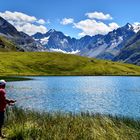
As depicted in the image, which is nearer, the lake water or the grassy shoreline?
the grassy shoreline

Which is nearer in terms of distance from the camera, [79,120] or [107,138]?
[107,138]

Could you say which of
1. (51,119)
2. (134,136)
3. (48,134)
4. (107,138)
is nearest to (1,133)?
(48,134)

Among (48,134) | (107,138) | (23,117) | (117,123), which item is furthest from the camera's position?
(23,117)

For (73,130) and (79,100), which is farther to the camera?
(79,100)

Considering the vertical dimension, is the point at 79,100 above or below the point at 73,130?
below

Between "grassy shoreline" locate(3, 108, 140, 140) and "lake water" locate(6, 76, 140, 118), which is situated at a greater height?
"grassy shoreline" locate(3, 108, 140, 140)

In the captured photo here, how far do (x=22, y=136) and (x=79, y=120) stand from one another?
6669 millimetres

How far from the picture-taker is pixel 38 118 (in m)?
33.6

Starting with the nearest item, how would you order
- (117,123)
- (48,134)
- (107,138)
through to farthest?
(107,138)
(48,134)
(117,123)

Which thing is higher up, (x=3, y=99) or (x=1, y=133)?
(x=3, y=99)

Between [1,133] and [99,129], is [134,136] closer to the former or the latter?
[99,129]

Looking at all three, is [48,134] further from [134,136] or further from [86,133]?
[134,136]

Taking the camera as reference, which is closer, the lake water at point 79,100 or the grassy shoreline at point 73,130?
the grassy shoreline at point 73,130

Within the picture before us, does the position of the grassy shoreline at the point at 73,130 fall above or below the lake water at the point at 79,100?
above
